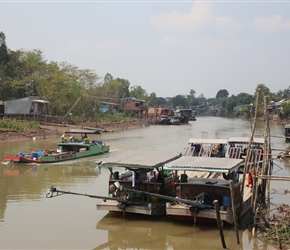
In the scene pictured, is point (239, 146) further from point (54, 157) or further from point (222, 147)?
point (54, 157)

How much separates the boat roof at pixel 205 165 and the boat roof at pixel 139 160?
17.3 inches

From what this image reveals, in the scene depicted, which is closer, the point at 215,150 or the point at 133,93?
the point at 215,150

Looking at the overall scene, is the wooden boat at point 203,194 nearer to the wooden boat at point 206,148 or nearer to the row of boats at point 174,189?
the row of boats at point 174,189

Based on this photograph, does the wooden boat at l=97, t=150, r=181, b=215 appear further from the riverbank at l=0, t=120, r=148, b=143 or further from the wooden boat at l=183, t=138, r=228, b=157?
the riverbank at l=0, t=120, r=148, b=143

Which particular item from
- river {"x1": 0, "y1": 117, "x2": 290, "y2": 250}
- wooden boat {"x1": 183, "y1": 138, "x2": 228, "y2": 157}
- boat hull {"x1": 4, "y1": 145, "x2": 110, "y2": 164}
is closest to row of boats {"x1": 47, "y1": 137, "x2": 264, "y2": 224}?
river {"x1": 0, "y1": 117, "x2": 290, "y2": 250}

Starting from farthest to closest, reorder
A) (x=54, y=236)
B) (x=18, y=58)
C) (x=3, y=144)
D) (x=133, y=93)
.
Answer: (x=133, y=93) → (x=18, y=58) → (x=3, y=144) → (x=54, y=236)

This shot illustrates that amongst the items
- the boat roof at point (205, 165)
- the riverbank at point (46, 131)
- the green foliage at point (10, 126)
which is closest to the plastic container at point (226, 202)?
the boat roof at point (205, 165)

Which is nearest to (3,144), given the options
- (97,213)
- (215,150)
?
(215,150)

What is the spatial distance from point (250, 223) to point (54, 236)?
213 inches

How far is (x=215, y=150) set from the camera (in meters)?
20.6

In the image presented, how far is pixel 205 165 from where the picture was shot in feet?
38.7

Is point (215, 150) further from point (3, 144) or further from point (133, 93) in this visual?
point (133, 93)

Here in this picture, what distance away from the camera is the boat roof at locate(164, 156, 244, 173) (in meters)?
11.5

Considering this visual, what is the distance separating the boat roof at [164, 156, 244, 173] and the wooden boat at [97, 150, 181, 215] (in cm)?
51
